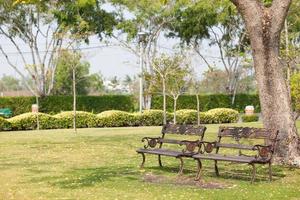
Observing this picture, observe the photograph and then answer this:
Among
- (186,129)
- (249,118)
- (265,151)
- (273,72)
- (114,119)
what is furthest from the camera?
(249,118)

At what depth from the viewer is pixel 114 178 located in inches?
383

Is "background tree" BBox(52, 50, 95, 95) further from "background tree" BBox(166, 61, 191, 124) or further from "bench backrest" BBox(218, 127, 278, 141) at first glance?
"bench backrest" BBox(218, 127, 278, 141)

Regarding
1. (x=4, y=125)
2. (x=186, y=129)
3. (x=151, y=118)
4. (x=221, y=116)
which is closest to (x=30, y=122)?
(x=4, y=125)

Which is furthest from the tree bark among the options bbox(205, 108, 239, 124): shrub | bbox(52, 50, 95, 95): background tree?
bbox(52, 50, 95, 95): background tree

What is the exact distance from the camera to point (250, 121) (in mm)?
31938

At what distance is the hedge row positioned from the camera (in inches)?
1011

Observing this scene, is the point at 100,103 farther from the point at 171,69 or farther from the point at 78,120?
the point at 78,120

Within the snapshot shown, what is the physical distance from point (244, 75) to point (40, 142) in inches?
1098

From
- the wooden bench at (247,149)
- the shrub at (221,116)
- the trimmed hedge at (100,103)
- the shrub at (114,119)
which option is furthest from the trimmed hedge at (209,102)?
the wooden bench at (247,149)

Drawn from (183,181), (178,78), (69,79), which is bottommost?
(183,181)

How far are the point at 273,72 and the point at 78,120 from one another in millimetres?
17344

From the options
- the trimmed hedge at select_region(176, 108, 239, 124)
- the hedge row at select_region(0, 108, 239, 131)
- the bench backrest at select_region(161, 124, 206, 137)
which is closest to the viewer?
the bench backrest at select_region(161, 124, 206, 137)

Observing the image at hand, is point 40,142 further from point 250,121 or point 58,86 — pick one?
Result: point 58,86

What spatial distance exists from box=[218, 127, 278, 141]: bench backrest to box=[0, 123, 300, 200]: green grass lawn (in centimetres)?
70
